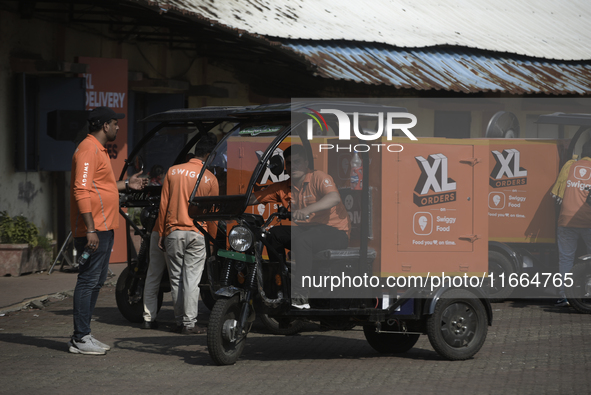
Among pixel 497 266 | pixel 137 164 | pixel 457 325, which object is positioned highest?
pixel 137 164

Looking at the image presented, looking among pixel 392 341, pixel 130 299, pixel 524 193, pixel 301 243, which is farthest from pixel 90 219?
pixel 524 193

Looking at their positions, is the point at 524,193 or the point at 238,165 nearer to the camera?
the point at 238,165

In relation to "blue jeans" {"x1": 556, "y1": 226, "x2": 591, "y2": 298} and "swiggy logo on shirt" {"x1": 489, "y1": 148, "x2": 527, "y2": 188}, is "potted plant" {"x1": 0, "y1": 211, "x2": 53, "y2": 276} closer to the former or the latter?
"swiggy logo on shirt" {"x1": 489, "y1": 148, "x2": 527, "y2": 188}

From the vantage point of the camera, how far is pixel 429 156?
7473 mm

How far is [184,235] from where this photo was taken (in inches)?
328

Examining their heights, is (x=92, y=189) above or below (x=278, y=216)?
above

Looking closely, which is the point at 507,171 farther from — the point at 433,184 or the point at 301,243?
the point at 301,243

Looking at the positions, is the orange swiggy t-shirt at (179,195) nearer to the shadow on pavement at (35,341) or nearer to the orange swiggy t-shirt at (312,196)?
the orange swiggy t-shirt at (312,196)

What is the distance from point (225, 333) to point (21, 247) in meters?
6.47

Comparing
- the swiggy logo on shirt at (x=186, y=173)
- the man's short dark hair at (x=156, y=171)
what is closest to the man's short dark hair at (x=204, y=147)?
the swiggy logo on shirt at (x=186, y=173)

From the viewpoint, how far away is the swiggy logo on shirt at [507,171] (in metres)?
10.9

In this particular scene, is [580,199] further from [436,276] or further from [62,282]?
[62,282]

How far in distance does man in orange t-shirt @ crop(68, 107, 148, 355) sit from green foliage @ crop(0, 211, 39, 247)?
213 inches

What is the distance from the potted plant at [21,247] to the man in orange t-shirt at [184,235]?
467 centimetres
